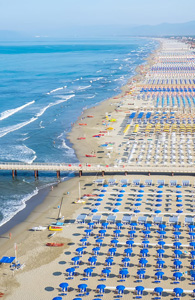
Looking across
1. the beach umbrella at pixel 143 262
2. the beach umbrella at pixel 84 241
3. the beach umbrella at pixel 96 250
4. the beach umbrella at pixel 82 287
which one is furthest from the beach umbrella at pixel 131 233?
the beach umbrella at pixel 82 287

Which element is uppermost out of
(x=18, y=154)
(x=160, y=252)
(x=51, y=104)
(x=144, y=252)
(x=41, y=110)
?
(x=51, y=104)

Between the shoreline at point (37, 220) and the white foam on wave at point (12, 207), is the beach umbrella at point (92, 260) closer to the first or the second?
the shoreline at point (37, 220)

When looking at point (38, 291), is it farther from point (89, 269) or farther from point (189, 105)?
point (189, 105)

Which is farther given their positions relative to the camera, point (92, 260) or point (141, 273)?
point (92, 260)

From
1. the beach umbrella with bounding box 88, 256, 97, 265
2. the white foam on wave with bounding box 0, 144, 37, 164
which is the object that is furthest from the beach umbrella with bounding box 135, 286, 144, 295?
the white foam on wave with bounding box 0, 144, 37, 164

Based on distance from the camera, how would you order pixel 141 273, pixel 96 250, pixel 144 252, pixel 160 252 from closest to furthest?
pixel 141 273 → pixel 160 252 → pixel 144 252 → pixel 96 250

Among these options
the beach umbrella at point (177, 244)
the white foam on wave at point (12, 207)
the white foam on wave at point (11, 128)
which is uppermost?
the white foam on wave at point (11, 128)

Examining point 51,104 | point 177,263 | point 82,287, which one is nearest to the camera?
point 82,287

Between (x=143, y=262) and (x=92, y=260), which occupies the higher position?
(x=143, y=262)

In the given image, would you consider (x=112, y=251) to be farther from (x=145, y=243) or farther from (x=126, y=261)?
(x=145, y=243)

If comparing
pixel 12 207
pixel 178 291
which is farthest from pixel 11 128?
pixel 178 291
